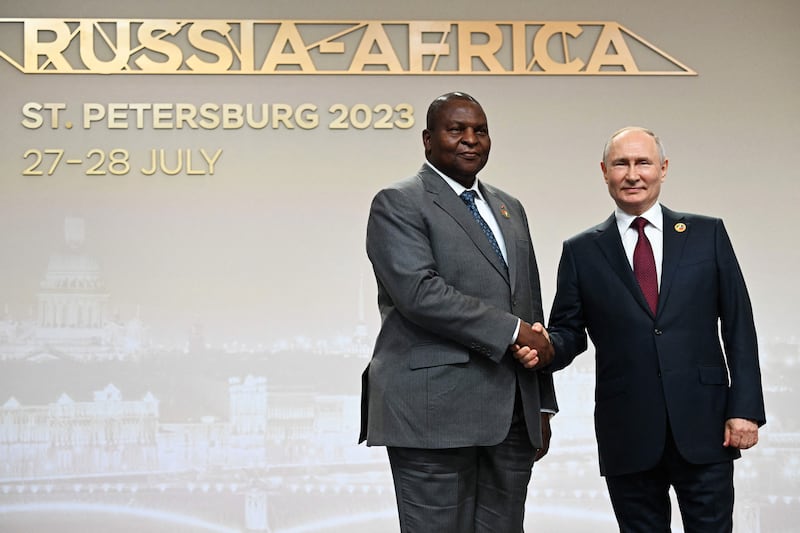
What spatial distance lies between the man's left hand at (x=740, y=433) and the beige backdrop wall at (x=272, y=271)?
2009 millimetres

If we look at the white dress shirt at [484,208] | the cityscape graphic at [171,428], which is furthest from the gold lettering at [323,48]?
the white dress shirt at [484,208]

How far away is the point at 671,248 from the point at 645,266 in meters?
0.08

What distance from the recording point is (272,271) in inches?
165

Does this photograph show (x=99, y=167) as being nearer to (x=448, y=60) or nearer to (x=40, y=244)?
(x=40, y=244)

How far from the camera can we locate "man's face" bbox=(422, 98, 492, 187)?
235 cm

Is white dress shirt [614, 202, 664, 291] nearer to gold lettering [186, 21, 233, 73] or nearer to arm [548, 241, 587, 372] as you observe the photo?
arm [548, 241, 587, 372]

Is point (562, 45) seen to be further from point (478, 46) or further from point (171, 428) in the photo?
point (171, 428)

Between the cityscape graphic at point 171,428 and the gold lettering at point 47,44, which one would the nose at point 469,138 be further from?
the gold lettering at point 47,44

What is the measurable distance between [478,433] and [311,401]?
2031mm

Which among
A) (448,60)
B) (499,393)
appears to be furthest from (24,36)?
(499,393)

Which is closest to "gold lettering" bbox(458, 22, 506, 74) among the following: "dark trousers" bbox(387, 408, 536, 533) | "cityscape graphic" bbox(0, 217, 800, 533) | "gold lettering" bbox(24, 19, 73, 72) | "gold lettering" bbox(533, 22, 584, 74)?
"gold lettering" bbox(533, 22, 584, 74)

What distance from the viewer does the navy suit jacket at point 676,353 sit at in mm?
2279

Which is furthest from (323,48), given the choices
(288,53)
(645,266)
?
(645,266)

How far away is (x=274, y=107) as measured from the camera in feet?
13.8
